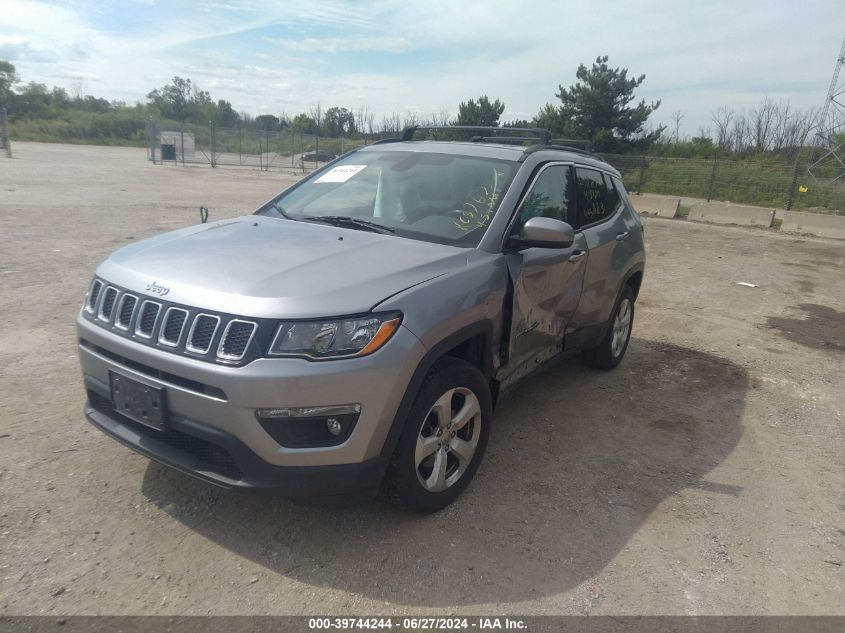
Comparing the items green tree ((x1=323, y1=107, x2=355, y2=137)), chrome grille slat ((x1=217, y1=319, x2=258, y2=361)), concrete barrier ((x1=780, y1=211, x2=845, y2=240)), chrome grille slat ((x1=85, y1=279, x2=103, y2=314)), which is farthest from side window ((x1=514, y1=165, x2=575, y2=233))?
Result: green tree ((x1=323, y1=107, x2=355, y2=137))

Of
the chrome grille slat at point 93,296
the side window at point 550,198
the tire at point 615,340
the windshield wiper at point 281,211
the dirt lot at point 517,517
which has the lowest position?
the dirt lot at point 517,517

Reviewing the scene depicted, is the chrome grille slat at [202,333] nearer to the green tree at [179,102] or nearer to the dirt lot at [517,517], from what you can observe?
the dirt lot at [517,517]

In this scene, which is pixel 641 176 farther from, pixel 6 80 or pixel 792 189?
pixel 6 80

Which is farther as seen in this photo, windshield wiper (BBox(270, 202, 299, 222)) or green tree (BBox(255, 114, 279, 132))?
green tree (BBox(255, 114, 279, 132))

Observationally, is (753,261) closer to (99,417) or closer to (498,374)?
(498,374)

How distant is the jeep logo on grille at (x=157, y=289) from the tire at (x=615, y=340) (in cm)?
351

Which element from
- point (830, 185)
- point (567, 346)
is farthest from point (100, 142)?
point (567, 346)

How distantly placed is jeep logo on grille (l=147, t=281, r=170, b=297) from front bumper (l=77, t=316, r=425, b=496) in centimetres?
24

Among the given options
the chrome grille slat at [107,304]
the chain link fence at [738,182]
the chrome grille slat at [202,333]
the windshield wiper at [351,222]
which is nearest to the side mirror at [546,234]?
the windshield wiper at [351,222]

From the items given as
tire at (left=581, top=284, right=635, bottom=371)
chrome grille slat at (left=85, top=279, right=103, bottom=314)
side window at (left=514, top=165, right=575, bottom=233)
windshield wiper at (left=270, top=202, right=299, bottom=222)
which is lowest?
tire at (left=581, top=284, right=635, bottom=371)

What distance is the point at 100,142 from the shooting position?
58750mm

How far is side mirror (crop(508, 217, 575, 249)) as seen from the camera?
3188 millimetres

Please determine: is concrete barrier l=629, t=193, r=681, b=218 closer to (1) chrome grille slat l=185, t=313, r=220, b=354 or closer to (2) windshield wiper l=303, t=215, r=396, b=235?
(2) windshield wiper l=303, t=215, r=396, b=235

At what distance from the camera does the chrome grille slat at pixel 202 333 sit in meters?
2.43
